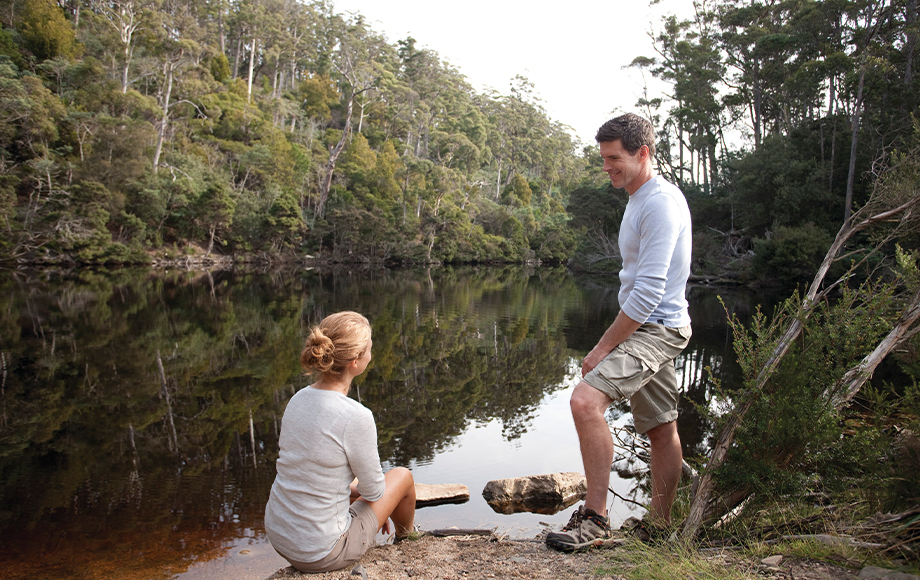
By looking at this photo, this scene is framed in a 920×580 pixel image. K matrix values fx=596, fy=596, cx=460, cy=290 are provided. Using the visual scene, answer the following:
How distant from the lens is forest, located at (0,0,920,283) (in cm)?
1959

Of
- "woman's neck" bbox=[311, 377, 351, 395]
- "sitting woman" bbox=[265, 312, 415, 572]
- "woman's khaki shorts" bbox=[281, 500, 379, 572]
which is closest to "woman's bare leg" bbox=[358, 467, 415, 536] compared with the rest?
"woman's khaki shorts" bbox=[281, 500, 379, 572]

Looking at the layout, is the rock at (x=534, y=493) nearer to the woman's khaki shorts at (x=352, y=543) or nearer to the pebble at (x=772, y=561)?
the woman's khaki shorts at (x=352, y=543)

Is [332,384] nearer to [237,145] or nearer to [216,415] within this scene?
[216,415]

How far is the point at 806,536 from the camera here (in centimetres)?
196

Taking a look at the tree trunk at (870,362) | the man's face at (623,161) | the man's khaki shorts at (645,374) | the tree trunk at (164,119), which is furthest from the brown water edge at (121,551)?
the tree trunk at (164,119)

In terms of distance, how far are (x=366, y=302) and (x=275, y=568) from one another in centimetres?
1128

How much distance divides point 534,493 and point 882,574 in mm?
2204

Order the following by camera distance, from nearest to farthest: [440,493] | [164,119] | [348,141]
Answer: [440,493]
[164,119]
[348,141]

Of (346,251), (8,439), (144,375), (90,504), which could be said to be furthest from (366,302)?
(346,251)

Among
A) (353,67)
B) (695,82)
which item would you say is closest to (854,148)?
(695,82)

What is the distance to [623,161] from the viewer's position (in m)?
2.30

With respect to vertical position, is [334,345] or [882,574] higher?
[334,345]

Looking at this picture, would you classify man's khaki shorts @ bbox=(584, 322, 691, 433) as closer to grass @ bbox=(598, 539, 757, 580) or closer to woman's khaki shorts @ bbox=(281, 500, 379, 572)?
grass @ bbox=(598, 539, 757, 580)

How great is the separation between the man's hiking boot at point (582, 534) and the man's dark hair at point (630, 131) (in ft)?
4.57
